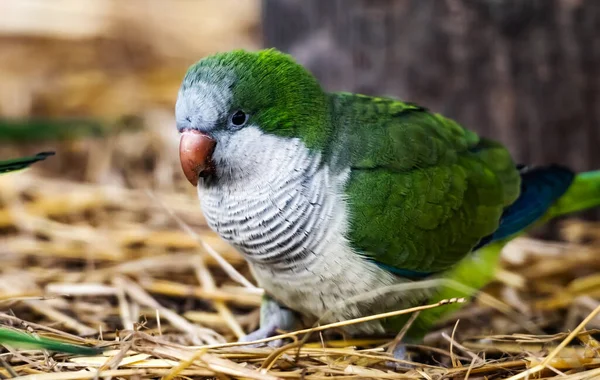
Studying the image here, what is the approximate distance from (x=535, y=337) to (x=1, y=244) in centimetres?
274

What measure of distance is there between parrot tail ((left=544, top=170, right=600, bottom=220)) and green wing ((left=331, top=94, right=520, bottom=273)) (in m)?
0.36

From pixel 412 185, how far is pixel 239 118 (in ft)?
2.36

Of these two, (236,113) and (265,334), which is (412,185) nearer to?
(236,113)

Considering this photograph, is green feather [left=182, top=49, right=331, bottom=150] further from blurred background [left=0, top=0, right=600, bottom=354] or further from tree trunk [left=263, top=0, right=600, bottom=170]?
tree trunk [left=263, top=0, right=600, bottom=170]

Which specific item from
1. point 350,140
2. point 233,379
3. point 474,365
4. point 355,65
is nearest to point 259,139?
point 350,140

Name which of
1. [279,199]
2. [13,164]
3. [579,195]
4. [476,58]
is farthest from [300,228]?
[476,58]

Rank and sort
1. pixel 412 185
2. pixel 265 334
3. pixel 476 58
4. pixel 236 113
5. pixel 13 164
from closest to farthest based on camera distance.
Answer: pixel 13 164, pixel 236 113, pixel 412 185, pixel 265 334, pixel 476 58

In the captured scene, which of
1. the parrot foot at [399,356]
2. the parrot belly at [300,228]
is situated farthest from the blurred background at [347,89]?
the parrot foot at [399,356]

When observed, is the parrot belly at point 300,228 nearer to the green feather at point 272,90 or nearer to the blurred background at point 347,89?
the green feather at point 272,90

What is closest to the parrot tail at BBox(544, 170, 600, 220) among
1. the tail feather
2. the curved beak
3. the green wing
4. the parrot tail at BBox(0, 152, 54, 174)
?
the tail feather

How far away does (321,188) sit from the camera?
2557 millimetres

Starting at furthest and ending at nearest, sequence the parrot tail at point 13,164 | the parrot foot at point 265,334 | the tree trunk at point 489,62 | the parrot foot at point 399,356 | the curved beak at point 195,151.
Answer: the tree trunk at point 489,62
the parrot foot at point 265,334
the parrot foot at point 399,356
the curved beak at point 195,151
the parrot tail at point 13,164

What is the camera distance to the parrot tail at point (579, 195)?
3303 mm

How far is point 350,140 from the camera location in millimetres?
2688
